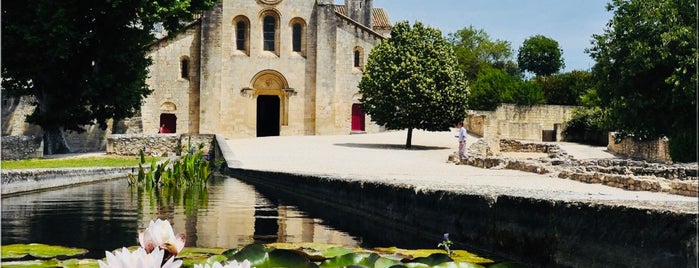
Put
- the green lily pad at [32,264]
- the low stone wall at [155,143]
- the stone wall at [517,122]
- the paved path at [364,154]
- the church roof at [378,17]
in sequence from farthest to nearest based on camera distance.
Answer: the church roof at [378,17] < the stone wall at [517,122] < the low stone wall at [155,143] < the paved path at [364,154] < the green lily pad at [32,264]

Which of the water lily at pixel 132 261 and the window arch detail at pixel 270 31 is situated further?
the window arch detail at pixel 270 31

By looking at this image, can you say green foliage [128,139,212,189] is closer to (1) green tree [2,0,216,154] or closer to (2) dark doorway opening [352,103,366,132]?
(1) green tree [2,0,216,154]

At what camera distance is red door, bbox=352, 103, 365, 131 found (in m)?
47.8

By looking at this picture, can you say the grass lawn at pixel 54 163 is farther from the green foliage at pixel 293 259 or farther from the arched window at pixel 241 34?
the arched window at pixel 241 34

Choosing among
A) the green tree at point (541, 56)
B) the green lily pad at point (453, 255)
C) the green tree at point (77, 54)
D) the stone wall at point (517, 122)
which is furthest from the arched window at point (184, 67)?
the green tree at point (541, 56)

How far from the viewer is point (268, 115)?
48688 mm

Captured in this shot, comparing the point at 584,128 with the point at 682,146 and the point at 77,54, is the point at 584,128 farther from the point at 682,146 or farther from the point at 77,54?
the point at 77,54

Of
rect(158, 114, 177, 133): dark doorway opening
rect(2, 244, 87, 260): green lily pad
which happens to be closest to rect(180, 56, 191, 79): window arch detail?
rect(158, 114, 177, 133): dark doorway opening

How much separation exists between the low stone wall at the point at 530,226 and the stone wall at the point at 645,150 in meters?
28.6

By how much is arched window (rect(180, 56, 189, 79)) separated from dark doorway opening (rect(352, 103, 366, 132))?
9951mm

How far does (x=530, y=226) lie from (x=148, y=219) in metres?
5.07

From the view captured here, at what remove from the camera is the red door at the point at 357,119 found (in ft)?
157

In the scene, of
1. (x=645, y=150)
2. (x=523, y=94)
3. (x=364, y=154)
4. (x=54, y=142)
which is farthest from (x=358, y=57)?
(x=54, y=142)

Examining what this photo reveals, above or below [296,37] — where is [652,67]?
below
